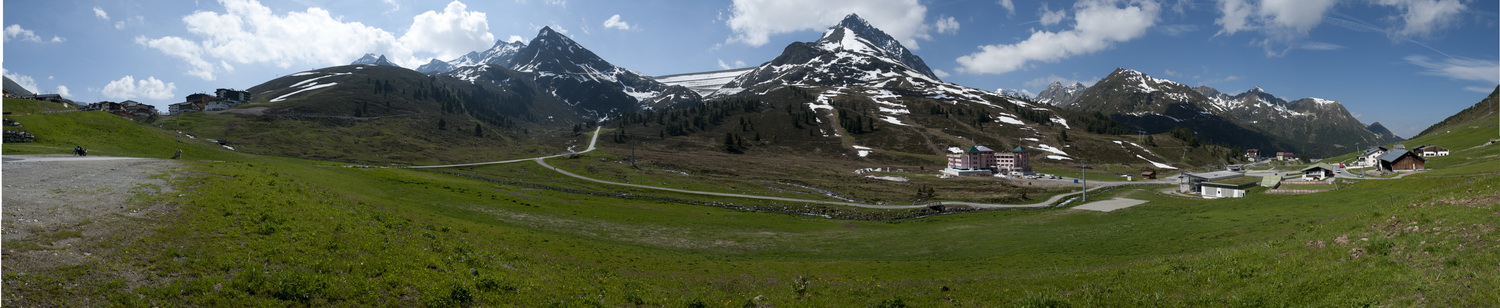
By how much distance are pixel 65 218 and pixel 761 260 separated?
30528 mm

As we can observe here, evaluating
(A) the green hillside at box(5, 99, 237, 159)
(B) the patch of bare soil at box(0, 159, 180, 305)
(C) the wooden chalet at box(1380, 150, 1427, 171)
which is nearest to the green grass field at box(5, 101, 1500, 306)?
(B) the patch of bare soil at box(0, 159, 180, 305)

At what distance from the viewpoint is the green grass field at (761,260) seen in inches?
623

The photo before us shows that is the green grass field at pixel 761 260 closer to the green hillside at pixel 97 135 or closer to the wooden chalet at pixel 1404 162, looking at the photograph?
the green hillside at pixel 97 135

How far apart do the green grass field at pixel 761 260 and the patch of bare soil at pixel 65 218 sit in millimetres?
265

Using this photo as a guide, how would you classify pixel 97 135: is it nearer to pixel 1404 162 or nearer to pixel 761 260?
pixel 761 260

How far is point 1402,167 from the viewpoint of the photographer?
99.5 m

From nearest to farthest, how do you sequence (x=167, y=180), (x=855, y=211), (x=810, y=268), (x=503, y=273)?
(x=503, y=273)
(x=167, y=180)
(x=810, y=268)
(x=855, y=211)

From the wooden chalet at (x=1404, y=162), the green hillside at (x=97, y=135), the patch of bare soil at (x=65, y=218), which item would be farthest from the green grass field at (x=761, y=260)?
the wooden chalet at (x=1404, y=162)

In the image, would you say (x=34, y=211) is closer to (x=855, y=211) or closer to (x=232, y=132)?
(x=855, y=211)

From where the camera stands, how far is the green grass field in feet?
51.9

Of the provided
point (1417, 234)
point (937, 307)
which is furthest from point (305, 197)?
point (1417, 234)

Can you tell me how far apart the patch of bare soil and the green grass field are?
27cm

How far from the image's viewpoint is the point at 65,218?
1908cm

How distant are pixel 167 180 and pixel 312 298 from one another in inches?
→ 940
